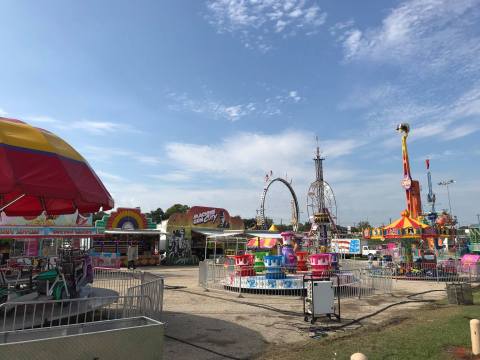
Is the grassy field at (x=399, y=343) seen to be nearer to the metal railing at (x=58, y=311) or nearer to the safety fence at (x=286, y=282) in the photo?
the metal railing at (x=58, y=311)

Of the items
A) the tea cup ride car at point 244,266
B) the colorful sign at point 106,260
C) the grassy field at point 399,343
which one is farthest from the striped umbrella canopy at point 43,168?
the colorful sign at point 106,260

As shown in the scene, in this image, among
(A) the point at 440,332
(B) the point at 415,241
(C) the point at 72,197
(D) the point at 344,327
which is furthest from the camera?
(B) the point at 415,241

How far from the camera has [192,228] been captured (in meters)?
37.3

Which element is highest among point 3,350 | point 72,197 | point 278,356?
point 72,197

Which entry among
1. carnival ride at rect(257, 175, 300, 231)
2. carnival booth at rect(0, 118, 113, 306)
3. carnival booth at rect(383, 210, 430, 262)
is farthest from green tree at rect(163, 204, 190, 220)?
carnival booth at rect(0, 118, 113, 306)

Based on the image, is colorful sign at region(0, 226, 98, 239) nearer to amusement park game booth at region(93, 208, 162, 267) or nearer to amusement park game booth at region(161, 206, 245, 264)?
amusement park game booth at region(93, 208, 162, 267)

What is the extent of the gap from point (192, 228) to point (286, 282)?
23.3 metres

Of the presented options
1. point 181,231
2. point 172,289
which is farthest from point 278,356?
point 181,231

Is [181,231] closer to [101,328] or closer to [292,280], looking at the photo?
[292,280]

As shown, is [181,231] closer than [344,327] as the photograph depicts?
No

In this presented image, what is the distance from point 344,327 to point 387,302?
4803mm

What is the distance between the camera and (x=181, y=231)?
36.2 metres

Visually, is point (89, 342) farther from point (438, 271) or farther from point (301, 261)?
point (438, 271)

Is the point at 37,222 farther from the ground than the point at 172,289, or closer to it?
farther from the ground
